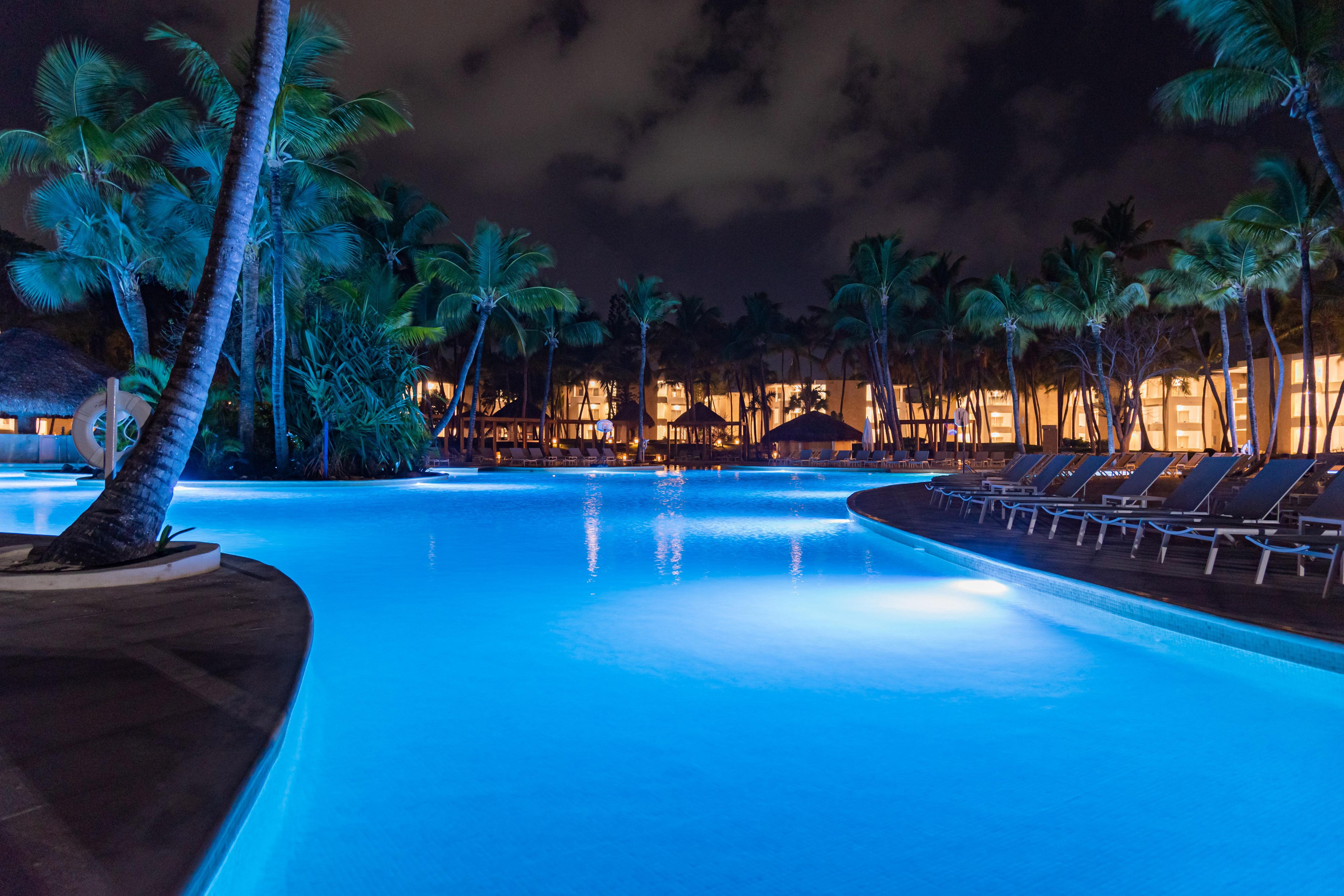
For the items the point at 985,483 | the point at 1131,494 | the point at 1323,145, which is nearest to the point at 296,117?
the point at 985,483

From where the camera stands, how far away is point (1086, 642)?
5.28 meters

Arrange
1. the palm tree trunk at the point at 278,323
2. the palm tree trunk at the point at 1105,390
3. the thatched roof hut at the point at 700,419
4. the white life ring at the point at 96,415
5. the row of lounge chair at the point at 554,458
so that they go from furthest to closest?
the thatched roof hut at the point at 700,419, the row of lounge chair at the point at 554,458, the palm tree trunk at the point at 1105,390, the palm tree trunk at the point at 278,323, the white life ring at the point at 96,415

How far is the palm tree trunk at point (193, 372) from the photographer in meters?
5.92

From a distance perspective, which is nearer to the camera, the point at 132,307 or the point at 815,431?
the point at 132,307

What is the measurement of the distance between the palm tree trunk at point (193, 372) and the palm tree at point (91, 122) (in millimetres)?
16275

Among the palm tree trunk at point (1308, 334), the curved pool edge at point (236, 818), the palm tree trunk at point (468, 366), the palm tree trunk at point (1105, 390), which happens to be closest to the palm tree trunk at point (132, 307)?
the palm tree trunk at point (468, 366)

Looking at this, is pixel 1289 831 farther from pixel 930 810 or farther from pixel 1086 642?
pixel 1086 642

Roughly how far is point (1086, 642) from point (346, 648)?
4.48 m

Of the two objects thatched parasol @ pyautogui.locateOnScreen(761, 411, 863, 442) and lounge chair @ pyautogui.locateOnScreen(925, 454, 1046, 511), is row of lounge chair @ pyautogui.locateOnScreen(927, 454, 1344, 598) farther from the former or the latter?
thatched parasol @ pyautogui.locateOnScreen(761, 411, 863, 442)

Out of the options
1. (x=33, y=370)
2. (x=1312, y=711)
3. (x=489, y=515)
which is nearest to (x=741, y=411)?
(x=33, y=370)

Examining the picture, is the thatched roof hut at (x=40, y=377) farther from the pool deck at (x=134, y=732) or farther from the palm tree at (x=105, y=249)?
the pool deck at (x=134, y=732)

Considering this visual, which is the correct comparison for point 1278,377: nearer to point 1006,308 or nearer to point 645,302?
point 1006,308

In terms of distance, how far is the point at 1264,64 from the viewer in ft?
49.6

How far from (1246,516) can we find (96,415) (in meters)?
12.5
